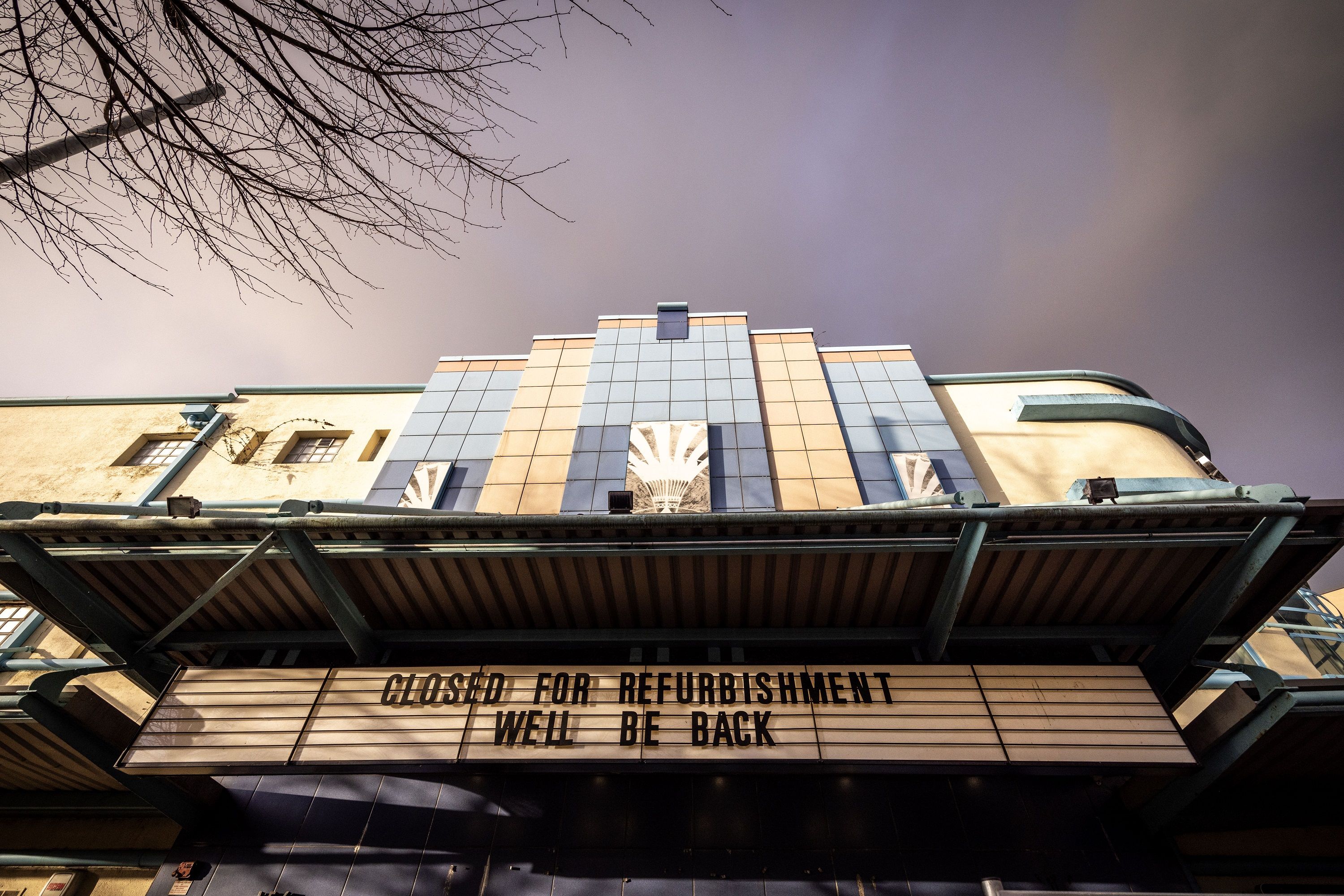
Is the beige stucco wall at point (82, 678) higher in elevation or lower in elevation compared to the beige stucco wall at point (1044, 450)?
lower

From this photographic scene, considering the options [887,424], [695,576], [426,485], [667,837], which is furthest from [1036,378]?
[426,485]

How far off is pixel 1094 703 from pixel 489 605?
8284 millimetres

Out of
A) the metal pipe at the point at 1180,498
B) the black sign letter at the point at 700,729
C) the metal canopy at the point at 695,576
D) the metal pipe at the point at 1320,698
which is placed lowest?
the black sign letter at the point at 700,729

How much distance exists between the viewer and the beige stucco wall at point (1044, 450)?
13.9 m

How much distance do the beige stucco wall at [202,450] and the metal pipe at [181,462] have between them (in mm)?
134

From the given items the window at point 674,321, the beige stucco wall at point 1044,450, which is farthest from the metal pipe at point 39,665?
the beige stucco wall at point 1044,450

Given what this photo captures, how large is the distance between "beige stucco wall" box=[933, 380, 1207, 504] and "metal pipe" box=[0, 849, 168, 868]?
59.3ft

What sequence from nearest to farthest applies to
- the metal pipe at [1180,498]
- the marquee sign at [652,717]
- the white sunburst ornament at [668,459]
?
the metal pipe at [1180,498] → the marquee sign at [652,717] → the white sunburst ornament at [668,459]

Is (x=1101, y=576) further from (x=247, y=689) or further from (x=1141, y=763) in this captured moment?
(x=247, y=689)

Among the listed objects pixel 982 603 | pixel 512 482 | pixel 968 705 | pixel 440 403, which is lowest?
pixel 968 705

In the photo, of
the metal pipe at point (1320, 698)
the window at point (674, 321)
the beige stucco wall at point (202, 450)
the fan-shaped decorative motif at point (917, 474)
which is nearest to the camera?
the metal pipe at point (1320, 698)

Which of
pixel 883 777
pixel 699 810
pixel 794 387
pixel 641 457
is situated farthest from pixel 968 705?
pixel 794 387

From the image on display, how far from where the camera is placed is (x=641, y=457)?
567 inches

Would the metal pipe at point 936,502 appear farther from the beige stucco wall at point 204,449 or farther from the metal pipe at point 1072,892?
the beige stucco wall at point 204,449
